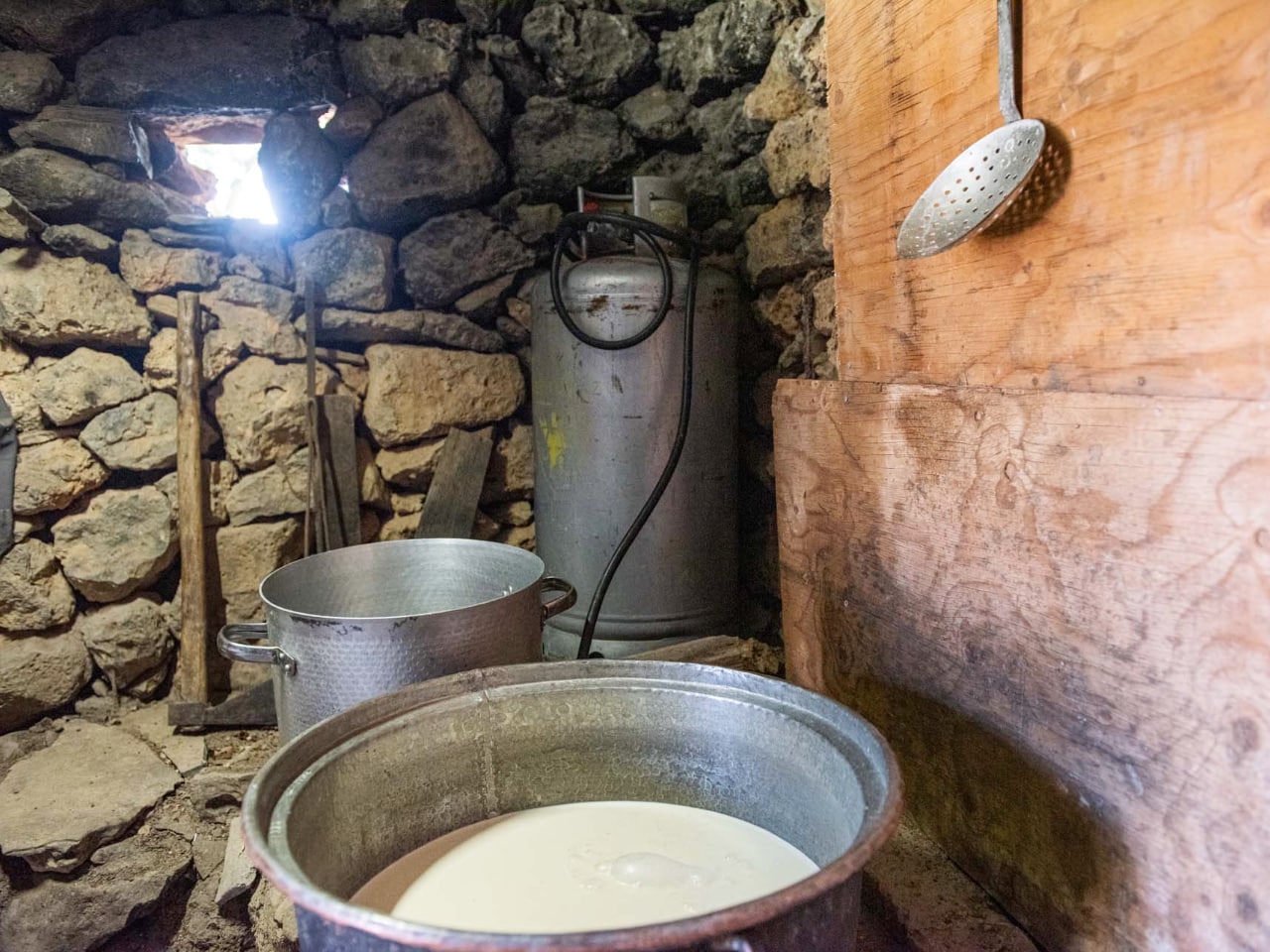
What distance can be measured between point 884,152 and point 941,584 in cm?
54

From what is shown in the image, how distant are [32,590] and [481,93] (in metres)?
1.96

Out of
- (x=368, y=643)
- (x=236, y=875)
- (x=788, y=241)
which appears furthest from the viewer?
(x=788, y=241)

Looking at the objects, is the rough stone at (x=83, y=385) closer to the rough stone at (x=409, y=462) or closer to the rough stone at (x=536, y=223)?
the rough stone at (x=409, y=462)

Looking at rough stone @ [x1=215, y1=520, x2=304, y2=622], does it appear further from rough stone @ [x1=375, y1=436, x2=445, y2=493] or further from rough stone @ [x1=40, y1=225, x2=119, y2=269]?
rough stone @ [x1=40, y1=225, x2=119, y2=269]

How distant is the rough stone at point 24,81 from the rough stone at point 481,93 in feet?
3.80

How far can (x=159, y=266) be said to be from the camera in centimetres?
257

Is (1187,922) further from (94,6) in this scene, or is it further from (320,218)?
(94,6)

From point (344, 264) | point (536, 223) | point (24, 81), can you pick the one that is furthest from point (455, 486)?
point (24, 81)

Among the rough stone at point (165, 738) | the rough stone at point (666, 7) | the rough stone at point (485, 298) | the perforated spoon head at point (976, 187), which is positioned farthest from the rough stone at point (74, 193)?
the perforated spoon head at point (976, 187)

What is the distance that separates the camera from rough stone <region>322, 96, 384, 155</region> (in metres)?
2.64

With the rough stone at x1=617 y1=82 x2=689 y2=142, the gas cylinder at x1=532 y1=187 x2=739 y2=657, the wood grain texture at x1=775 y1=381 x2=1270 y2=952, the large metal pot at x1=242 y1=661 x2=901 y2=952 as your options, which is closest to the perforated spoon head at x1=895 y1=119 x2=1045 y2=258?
the wood grain texture at x1=775 y1=381 x2=1270 y2=952

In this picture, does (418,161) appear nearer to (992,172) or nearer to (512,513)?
(512,513)

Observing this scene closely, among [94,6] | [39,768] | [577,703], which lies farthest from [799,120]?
[39,768]

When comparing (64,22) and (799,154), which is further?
(64,22)
